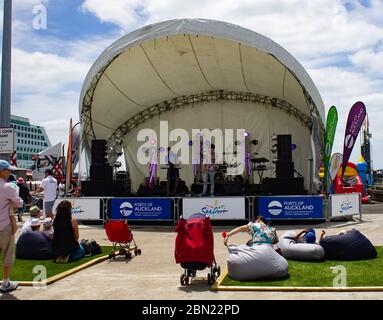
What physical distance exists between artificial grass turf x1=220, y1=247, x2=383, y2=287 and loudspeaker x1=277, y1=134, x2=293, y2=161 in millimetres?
8268

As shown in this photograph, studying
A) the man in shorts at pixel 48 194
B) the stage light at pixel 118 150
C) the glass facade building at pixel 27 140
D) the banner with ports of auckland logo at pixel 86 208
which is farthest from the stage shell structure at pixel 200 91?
the glass facade building at pixel 27 140

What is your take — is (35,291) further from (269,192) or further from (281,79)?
(281,79)

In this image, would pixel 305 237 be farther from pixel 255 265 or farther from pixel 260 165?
pixel 260 165

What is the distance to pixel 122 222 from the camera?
885cm

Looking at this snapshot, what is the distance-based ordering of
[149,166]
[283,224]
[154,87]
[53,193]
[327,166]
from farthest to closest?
1. [149,166]
2. [154,87]
3. [327,166]
4. [283,224]
5. [53,193]

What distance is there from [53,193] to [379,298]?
931cm

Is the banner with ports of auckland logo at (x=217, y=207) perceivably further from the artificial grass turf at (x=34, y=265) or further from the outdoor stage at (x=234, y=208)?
the artificial grass turf at (x=34, y=265)

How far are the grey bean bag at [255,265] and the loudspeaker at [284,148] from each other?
969cm

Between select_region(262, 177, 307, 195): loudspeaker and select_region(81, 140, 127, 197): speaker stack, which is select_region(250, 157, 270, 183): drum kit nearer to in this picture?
select_region(262, 177, 307, 195): loudspeaker

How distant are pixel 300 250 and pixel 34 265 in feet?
14.7

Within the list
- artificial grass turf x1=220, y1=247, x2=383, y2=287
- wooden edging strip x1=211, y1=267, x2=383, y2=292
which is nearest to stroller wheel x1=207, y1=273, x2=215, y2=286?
artificial grass turf x1=220, y1=247, x2=383, y2=287

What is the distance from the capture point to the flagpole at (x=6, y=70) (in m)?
9.38

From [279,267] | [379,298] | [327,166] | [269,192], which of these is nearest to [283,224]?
[269,192]

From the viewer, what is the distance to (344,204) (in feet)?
47.3
